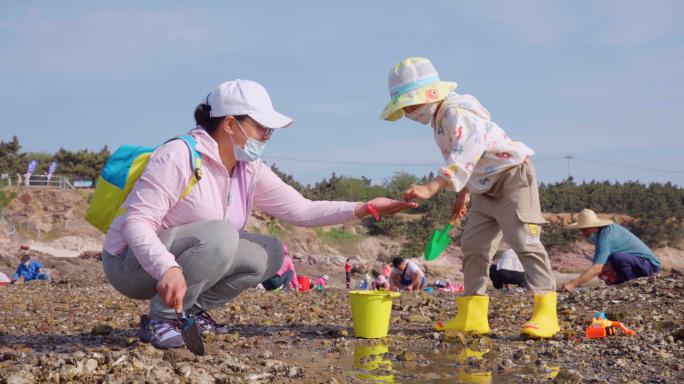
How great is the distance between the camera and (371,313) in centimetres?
353

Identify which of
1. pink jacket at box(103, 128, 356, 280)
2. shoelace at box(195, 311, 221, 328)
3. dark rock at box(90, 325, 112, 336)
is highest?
pink jacket at box(103, 128, 356, 280)

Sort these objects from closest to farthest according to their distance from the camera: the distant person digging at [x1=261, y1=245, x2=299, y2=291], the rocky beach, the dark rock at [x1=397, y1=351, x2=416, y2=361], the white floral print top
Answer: the rocky beach < the dark rock at [x1=397, y1=351, x2=416, y2=361] < the white floral print top < the distant person digging at [x1=261, y1=245, x2=299, y2=291]

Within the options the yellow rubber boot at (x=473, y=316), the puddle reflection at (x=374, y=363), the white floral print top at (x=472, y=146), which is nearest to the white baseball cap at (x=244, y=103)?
the white floral print top at (x=472, y=146)

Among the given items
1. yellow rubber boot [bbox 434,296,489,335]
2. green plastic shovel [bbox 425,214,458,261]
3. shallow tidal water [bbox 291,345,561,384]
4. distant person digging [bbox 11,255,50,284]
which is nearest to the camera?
shallow tidal water [bbox 291,345,561,384]

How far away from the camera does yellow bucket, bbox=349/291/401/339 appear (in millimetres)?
3514

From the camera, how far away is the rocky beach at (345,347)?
2223 millimetres

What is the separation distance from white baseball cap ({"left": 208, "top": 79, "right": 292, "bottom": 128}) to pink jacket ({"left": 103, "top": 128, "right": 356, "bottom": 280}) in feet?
0.61

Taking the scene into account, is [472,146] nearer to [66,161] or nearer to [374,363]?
[374,363]

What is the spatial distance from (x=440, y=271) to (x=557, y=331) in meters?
21.1

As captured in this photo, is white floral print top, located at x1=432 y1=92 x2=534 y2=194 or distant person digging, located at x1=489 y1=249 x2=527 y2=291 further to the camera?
distant person digging, located at x1=489 y1=249 x2=527 y2=291

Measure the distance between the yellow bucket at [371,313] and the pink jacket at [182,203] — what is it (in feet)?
1.84

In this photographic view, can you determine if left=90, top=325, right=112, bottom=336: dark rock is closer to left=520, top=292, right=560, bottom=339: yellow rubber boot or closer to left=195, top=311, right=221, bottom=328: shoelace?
left=195, top=311, right=221, bottom=328: shoelace

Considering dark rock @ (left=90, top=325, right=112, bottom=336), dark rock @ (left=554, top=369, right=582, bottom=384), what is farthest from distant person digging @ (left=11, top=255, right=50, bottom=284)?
dark rock @ (left=554, top=369, right=582, bottom=384)

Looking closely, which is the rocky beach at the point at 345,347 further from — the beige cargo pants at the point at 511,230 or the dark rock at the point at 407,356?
the beige cargo pants at the point at 511,230
